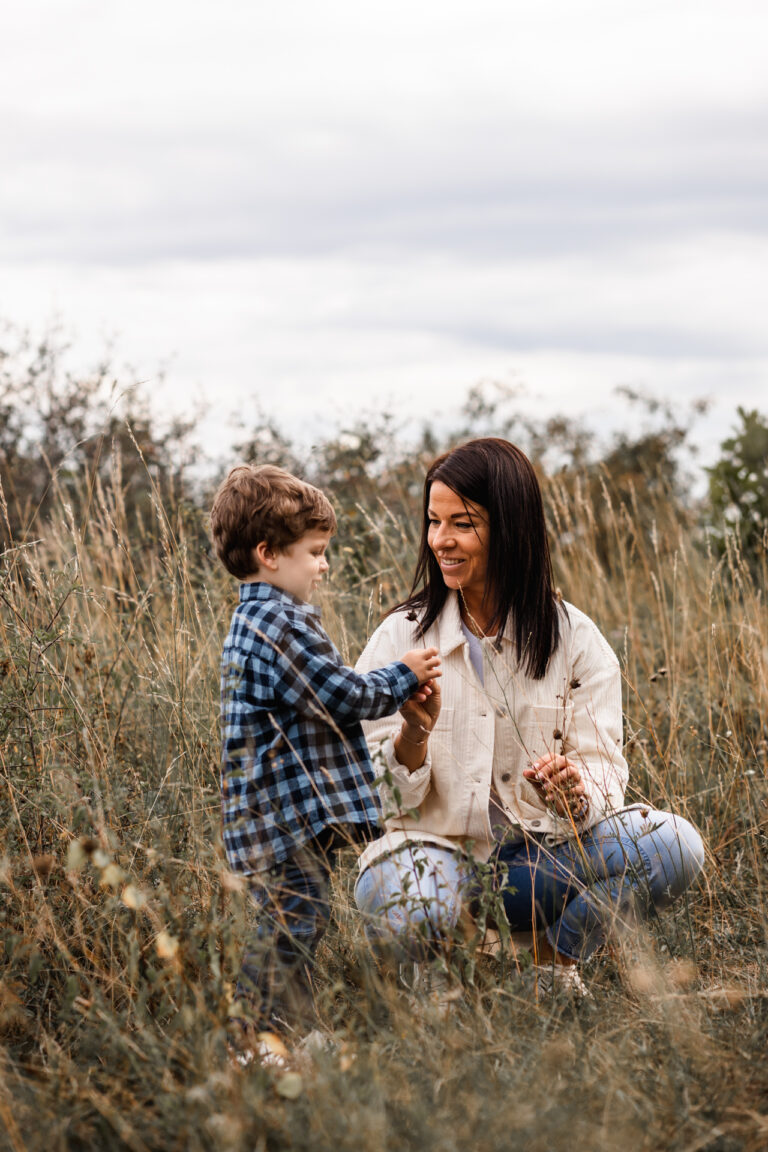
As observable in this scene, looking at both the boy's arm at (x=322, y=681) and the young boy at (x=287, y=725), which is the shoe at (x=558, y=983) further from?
the boy's arm at (x=322, y=681)

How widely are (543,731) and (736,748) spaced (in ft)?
3.49

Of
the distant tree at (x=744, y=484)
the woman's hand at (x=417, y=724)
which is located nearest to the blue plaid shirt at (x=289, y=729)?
the woman's hand at (x=417, y=724)

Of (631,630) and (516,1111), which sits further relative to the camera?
(631,630)

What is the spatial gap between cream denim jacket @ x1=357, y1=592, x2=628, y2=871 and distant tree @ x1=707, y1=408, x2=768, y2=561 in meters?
2.86

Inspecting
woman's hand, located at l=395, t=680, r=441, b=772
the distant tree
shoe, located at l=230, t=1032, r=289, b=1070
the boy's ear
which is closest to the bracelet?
woman's hand, located at l=395, t=680, r=441, b=772

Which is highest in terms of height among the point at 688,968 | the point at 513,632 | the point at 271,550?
the point at 271,550

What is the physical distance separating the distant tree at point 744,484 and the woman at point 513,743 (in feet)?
9.45

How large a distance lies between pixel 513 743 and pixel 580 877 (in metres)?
0.37

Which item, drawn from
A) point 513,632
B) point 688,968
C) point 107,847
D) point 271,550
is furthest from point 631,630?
point 107,847

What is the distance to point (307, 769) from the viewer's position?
7.45 feet

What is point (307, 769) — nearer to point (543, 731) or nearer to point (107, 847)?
point (107, 847)

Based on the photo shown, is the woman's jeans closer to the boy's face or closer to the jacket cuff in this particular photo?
the jacket cuff

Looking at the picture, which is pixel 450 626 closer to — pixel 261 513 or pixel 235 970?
pixel 261 513

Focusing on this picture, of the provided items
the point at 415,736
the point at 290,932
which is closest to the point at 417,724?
the point at 415,736
